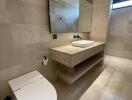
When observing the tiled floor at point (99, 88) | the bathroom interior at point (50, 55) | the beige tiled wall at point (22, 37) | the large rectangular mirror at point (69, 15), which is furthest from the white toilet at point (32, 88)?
the large rectangular mirror at point (69, 15)

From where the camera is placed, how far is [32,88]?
3.35ft

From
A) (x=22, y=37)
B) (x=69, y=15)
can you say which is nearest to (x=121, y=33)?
(x=69, y=15)

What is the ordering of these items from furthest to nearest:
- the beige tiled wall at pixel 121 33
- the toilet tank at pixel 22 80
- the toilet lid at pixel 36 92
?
the beige tiled wall at pixel 121 33, the toilet tank at pixel 22 80, the toilet lid at pixel 36 92

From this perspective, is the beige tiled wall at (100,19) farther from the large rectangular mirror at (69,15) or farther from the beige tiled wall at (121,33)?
the beige tiled wall at (121,33)

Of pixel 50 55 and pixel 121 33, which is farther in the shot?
pixel 121 33

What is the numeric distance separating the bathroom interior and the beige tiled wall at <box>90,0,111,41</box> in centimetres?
3

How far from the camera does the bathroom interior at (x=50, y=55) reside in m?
1.08

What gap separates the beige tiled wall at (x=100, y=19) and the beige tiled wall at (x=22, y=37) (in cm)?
177

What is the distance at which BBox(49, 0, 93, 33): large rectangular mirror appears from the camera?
5.10 feet

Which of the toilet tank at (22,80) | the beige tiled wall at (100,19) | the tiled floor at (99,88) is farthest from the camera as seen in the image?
the beige tiled wall at (100,19)

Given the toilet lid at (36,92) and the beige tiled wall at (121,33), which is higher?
the beige tiled wall at (121,33)

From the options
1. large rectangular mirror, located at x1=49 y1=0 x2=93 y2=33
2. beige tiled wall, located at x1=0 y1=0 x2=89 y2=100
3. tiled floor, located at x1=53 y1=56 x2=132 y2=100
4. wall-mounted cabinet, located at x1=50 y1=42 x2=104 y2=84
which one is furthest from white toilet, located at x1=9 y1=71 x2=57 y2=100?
large rectangular mirror, located at x1=49 y1=0 x2=93 y2=33

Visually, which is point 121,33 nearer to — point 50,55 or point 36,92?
point 50,55

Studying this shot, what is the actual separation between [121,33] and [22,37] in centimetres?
345
